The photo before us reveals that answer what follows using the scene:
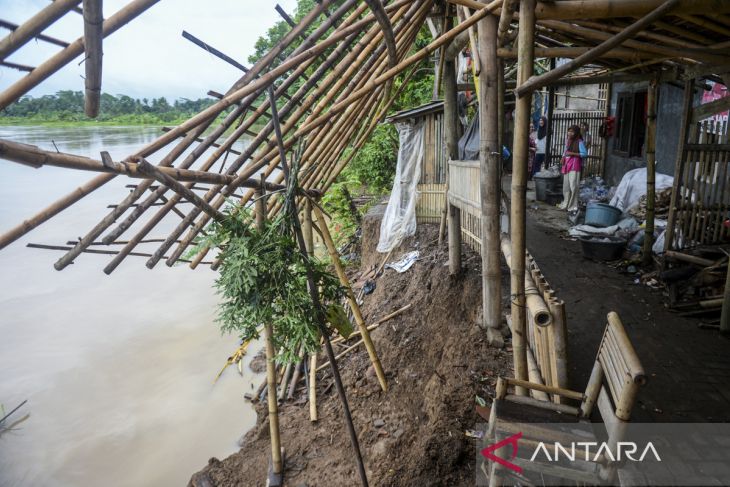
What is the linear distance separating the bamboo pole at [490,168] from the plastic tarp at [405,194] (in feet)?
13.1

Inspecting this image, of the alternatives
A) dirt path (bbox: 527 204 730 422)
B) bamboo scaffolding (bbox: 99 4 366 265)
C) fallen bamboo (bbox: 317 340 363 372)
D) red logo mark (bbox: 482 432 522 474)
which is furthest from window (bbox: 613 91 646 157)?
red logo mark (bbox: 482 432 522 474)

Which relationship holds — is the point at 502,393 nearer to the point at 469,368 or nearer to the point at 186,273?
the point at 469,368

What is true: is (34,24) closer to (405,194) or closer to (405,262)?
(405,262)

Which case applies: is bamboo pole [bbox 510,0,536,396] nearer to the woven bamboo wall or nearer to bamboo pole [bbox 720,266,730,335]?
bamboo pole [bbox 720,266,730,335]

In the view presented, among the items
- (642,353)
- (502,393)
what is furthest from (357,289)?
(502,393)

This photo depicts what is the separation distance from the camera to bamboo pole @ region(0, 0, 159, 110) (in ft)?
6.07

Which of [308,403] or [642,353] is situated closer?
[642,353]

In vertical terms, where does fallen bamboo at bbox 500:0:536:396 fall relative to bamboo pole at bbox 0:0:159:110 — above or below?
below

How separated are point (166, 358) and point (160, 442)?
2652 mm

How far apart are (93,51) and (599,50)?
8.19 ft

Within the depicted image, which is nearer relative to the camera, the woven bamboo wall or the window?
the woven bamboo wall

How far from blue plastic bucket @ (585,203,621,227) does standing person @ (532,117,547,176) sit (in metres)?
5.33

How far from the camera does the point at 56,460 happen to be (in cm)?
661

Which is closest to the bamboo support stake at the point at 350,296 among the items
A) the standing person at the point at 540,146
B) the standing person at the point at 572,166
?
the standing person at the point at 572,166
